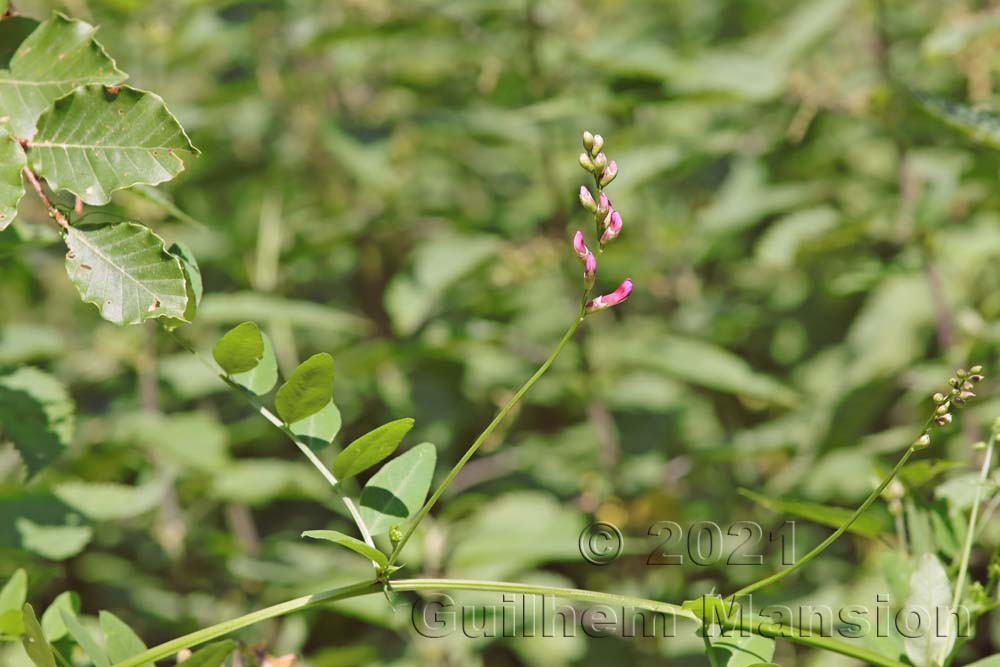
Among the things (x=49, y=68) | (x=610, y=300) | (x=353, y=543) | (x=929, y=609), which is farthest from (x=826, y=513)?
(x=49, y=68)

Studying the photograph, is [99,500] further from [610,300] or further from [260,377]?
[610,300]

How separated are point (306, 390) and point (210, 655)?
0.23m

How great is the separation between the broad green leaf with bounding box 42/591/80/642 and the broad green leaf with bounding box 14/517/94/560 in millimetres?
153

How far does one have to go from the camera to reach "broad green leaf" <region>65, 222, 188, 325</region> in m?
0.82

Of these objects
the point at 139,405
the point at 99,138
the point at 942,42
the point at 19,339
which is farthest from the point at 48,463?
the point at 942,42

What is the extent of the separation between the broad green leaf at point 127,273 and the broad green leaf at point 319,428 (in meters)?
0.18

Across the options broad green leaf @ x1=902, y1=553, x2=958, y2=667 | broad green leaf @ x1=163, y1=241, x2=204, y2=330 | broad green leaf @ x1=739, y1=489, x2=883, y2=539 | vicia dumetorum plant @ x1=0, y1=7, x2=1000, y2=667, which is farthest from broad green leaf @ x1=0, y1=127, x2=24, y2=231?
broad green leaf @ x1=902, y1=553, x2=958, y2=667

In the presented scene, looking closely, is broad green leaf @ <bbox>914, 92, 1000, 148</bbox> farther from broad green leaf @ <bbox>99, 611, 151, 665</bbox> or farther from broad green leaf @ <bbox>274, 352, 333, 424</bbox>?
broad green leaf @ <bbox>99, 611, 151, 665</bbox>

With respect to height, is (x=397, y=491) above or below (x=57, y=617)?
above

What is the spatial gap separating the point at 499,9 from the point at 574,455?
1016 millimetres

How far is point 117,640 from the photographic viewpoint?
0.89 m

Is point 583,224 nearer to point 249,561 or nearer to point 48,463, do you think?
point 249,561

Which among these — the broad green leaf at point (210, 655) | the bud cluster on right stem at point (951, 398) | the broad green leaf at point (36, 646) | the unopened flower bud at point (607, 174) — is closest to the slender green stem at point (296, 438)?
the broad green leaf at point (210, 655)

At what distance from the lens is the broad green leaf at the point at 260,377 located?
0.94m
